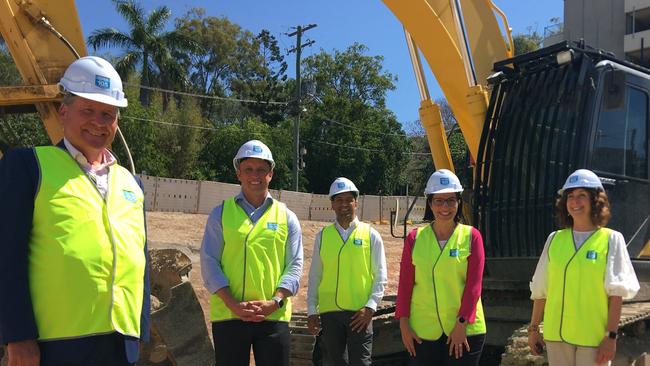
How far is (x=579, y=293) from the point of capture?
143 inches

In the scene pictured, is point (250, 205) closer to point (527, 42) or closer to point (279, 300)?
point (279, 300)

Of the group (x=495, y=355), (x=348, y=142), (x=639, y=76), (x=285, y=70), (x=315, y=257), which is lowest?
(x=495, y=355)

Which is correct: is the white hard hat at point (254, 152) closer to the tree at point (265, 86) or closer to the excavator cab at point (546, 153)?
the excavator cab at point (546, 153)

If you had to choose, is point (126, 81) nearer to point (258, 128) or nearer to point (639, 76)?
point (258, 128)

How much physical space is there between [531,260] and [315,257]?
73.1 inches

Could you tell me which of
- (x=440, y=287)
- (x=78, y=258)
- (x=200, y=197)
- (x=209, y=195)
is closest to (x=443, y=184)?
(x=440, y=287)

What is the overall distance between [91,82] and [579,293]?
277 cm

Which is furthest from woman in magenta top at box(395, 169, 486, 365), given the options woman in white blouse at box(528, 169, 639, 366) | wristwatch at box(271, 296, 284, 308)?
wristwatch at box(271, 296, 284, 308)

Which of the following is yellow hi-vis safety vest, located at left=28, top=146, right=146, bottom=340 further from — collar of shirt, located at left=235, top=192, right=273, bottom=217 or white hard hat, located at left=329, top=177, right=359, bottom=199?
white hard hat, located at left=329, top=177, right=359, bottom=199

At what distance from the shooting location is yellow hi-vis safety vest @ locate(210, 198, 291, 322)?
386 cm

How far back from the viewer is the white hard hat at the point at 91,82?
257 centimetres

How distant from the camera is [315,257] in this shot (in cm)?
520

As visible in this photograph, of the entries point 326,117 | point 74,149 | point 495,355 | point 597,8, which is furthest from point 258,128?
Result: point 74,149

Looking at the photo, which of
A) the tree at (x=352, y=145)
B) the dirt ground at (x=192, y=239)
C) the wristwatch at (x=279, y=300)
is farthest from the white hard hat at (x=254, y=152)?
the tree at (x=352, y=145)
